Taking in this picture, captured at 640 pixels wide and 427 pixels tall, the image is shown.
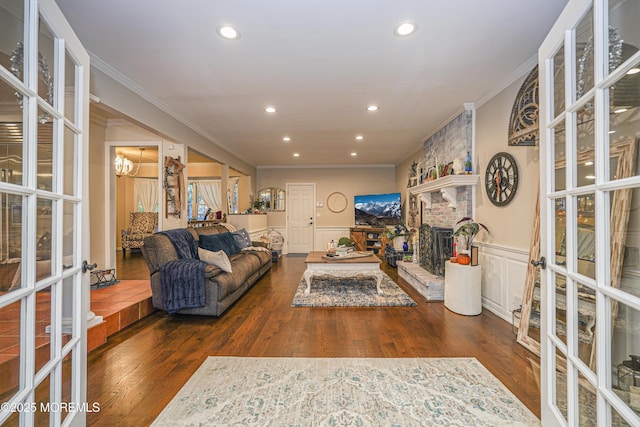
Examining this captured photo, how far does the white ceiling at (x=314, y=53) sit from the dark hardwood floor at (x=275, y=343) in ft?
8.29

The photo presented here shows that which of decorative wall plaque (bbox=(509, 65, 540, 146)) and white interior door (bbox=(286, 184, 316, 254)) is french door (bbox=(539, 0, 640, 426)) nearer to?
decorative wall plaque (bbox=(509, 65, 540, 146))

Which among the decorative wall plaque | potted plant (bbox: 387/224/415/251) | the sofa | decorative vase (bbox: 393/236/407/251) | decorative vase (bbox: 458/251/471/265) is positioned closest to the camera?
the decorative wall plaque

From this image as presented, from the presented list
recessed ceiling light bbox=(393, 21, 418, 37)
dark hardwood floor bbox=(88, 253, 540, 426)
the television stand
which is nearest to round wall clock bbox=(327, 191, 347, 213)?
the television stand

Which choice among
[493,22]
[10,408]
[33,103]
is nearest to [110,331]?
A: [10,408]


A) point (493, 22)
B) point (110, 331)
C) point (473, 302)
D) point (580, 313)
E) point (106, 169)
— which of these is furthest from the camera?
point (106, 169)

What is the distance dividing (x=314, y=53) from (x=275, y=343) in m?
2.56

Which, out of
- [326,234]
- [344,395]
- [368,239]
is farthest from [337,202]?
[344,395]

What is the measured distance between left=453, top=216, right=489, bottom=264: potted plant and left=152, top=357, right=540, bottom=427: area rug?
1.55 meters

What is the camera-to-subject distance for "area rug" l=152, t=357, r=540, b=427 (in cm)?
162

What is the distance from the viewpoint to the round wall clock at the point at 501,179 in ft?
9.73

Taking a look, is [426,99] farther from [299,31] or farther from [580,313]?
[580,313]

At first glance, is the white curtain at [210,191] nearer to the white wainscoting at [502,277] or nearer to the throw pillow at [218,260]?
the throw pillow at [218,260]

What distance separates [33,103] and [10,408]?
1.07 metres

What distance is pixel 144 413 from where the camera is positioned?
1.67 meters
